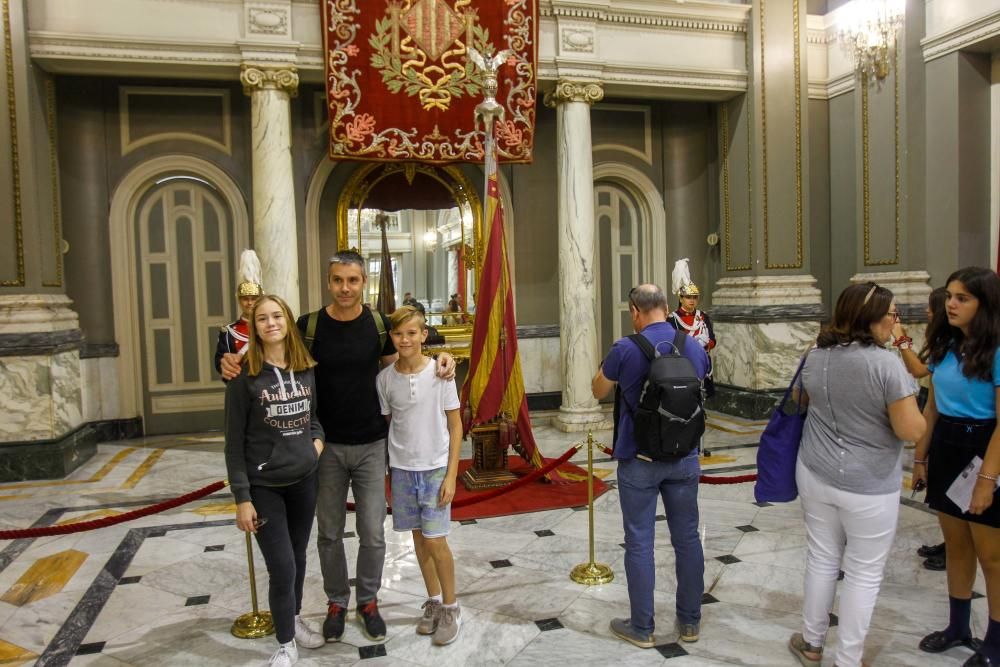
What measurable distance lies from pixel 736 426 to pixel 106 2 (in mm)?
7818

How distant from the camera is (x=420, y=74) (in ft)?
25.0

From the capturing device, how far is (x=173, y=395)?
342 inches

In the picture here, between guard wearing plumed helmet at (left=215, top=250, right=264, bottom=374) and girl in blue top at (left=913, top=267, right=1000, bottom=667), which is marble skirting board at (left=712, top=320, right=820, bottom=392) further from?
guard wearing plumed helmet at (left=215, top=250, right=264, bottom=374)

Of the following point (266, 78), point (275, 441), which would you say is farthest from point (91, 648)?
point (266, 78)

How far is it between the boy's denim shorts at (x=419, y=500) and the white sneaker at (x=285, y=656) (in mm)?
663

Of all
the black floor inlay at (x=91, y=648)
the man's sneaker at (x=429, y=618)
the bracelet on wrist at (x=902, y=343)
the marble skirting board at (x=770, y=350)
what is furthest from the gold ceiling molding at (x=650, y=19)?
the black floor inlay at (x=91, y=648)

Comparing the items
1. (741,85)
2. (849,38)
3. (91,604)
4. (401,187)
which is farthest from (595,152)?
(91,604)

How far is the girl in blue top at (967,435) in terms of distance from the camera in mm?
2900

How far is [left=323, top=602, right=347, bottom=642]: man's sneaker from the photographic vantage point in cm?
342

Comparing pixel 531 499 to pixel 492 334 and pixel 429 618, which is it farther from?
pixel 429 618

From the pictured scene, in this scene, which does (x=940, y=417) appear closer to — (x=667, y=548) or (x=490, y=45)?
(x=667, y=548)

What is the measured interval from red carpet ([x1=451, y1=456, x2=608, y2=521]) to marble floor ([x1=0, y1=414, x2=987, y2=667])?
12 centimetres

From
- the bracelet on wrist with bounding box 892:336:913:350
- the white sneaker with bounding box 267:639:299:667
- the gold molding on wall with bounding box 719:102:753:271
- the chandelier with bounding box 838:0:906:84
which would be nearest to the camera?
the white sneaker with bounding box 267:639:299:667

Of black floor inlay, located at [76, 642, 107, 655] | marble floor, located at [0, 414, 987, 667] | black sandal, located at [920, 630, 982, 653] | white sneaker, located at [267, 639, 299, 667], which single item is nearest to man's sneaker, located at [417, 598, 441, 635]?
marble floor, located at [0, 414, 987, 667]
